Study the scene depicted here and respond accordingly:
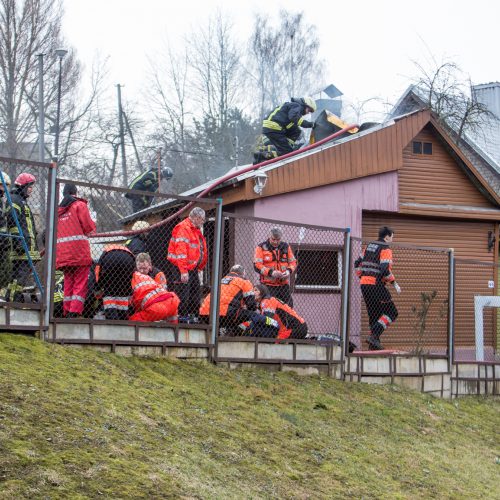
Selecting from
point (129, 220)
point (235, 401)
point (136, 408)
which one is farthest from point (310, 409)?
point (129, 220)

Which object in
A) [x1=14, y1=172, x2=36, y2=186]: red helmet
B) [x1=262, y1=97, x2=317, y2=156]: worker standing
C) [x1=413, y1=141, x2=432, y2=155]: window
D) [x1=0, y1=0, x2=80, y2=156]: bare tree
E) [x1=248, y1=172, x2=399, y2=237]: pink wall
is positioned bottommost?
[x1=14, y1=172, x2=36, y2=186]: red helmet

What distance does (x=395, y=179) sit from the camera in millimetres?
17062

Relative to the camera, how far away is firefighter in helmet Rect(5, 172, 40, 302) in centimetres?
1027

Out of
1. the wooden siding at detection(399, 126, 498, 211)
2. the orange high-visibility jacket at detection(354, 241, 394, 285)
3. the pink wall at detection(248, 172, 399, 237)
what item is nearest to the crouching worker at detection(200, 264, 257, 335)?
the orange high-visibility jacket at detection(354, 241, 394, 285)

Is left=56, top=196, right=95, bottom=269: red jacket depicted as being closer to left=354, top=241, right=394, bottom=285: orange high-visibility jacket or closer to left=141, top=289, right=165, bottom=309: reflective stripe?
left=141, top=289, right=165, bottom=309: reflective stripe

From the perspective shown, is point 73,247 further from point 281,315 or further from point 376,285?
point 376,285

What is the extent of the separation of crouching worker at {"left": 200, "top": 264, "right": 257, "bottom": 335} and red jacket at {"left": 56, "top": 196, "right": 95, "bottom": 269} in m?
1.77

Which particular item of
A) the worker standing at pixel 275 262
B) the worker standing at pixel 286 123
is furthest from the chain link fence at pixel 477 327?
the worker standing at pixel 286 123

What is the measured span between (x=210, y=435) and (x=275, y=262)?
4620 mm

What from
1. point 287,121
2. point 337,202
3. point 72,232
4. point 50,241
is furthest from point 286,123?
point 50,241

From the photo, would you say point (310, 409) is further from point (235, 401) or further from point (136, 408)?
point (136, 408)

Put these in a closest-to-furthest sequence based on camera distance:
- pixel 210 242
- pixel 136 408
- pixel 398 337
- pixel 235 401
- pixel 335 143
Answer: pixel 136 408
pixel 235 401
pixel 210 242
pixel 398 337
pixel 335 143

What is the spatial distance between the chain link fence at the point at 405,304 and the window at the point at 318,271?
456 millimetres

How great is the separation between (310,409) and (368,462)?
55.6 inches
